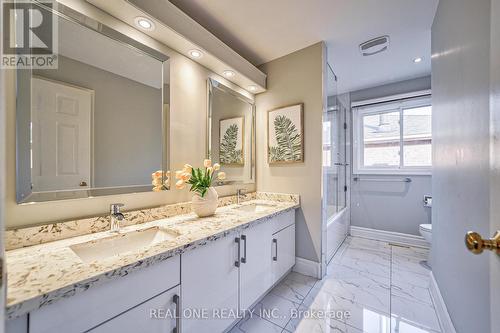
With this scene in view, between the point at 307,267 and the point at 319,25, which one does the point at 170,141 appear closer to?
the point at 319,25

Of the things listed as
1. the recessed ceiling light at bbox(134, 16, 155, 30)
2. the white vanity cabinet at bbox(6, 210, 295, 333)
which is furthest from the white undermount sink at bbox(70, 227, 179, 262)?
the recessed ceiling light at bbox(134, 16, 155, 30)

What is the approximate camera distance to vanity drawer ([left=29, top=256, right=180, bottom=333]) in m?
0.65

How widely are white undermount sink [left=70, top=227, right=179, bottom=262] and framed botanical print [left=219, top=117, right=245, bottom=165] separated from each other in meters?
0.99

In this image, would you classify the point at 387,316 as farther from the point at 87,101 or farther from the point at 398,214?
the point at 87,101

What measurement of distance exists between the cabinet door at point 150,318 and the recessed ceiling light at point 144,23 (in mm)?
1602

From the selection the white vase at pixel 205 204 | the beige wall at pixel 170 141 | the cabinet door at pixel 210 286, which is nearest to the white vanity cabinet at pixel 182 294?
the cabinet door at pixel 210 286

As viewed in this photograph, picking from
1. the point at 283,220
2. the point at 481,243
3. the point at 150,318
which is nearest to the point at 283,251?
the point at 283,220

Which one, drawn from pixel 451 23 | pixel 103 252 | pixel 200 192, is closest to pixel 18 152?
pixel 103 252

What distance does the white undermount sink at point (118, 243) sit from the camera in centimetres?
102

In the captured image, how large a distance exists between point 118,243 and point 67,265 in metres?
0.35

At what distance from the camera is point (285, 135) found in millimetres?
2281

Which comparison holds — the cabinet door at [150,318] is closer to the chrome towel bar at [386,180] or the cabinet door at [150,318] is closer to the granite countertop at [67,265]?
the granite countertop at [67,265]

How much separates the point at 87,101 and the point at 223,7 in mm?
1248

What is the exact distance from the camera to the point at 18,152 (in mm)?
956
